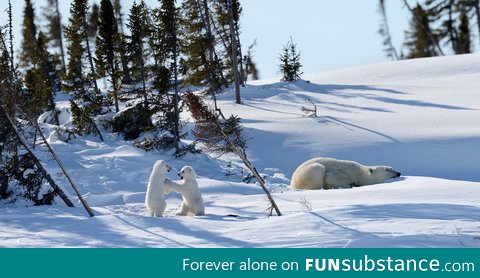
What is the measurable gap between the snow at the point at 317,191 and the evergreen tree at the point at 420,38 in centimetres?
1579

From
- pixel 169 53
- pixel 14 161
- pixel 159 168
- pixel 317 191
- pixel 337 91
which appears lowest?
pixel 317 191

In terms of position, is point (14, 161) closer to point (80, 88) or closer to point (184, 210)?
point (184, 210)

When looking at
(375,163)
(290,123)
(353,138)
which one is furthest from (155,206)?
(290,123)

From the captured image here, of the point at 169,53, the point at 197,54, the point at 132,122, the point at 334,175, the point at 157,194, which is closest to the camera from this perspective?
the point at 157,194

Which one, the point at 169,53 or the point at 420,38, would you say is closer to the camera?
the point at 169,53

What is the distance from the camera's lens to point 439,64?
1442 inches

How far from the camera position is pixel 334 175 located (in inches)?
575

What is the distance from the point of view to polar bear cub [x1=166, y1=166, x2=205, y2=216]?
35.8ft

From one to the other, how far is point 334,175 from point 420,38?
149 feet

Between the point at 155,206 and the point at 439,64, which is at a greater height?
the point at 439,64

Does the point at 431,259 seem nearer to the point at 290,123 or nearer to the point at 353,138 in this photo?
the point at 353,138

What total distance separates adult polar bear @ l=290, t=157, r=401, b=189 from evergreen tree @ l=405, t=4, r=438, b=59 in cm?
4079

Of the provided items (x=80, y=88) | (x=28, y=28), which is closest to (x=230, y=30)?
(x=80, y=88)

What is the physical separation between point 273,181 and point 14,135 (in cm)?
833
